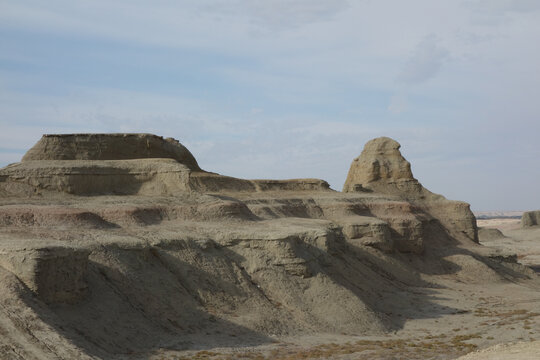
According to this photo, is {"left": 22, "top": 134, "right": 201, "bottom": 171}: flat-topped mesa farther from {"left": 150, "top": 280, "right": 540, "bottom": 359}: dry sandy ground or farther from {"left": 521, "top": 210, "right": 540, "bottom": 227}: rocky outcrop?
{"left": 521, "top": 210, "right": 540, "bottom": 227}: rocky outcrop

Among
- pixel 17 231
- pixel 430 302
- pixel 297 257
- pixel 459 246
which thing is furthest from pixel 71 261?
pixel 459 246

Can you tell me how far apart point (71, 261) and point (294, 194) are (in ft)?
82.5

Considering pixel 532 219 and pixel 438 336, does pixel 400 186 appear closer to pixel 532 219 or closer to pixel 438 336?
pixel 438 336

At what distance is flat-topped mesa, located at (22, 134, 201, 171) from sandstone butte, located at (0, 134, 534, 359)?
7cm

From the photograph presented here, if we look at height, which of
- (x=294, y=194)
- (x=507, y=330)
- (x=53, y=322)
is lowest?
(x=507, y=330)

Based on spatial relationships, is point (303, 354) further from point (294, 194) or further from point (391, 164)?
point (391, 164)

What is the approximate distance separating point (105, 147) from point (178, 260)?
1368 centimetres

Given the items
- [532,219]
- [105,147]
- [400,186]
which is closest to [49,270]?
[105,147]

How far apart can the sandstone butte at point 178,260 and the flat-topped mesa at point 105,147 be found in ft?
0.24

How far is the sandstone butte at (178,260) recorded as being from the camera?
2045cm

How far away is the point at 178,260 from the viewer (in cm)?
2653

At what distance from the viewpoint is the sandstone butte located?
67.1 feet

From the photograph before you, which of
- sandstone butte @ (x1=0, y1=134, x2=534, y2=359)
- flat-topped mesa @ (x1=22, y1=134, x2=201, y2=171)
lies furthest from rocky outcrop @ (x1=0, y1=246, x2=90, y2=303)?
flat-topped mesa @ (x1=22, y1=134, x2=201, y2=171)

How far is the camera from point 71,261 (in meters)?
21.3
